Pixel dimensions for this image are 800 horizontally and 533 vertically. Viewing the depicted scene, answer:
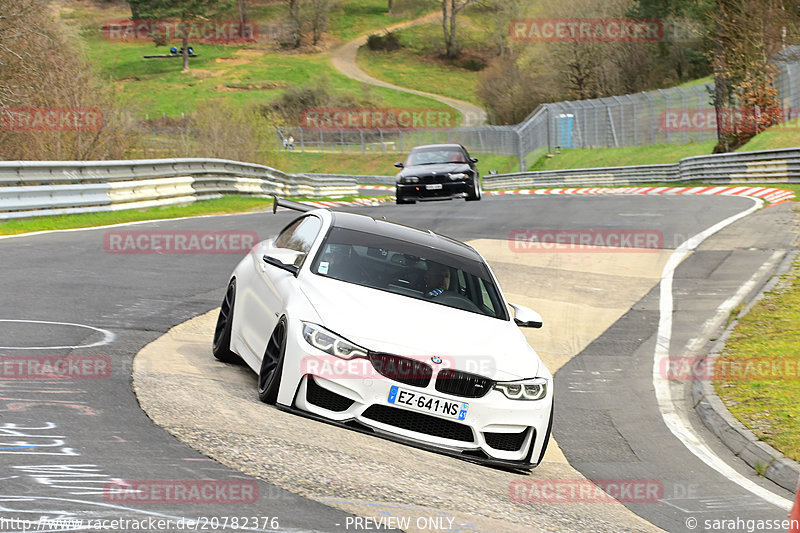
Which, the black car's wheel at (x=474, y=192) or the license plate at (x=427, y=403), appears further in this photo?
the black car's wheel at (x=474, y=192)

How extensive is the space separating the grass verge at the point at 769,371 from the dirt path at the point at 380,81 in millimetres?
84446

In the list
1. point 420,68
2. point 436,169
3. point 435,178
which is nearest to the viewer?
point 435,178

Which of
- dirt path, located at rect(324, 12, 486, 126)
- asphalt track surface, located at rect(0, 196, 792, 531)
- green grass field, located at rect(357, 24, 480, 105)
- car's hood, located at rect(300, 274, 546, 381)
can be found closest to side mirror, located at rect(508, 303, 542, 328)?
car's hood, located at rect(300, 274, 546, 381)

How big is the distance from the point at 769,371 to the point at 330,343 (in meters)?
5.83

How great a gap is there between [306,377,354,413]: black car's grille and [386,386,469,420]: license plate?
11.7 inches

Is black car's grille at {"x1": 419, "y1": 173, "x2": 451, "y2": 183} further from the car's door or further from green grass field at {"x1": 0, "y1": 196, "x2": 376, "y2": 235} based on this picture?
the car's door

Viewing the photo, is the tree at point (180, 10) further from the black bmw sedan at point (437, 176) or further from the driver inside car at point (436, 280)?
the driver inside car at point (436, 280)

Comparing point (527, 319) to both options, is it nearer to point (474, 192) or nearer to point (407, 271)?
point (407, 271)

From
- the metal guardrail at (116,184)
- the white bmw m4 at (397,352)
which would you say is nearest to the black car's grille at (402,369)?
the white bmw m4 at (397,352)

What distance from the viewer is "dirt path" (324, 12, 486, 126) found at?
103188mm

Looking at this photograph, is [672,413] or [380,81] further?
[380,81]

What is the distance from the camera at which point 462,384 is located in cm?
701

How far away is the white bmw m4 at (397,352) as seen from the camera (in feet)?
22.5

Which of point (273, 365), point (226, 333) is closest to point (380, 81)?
point (226, 333)
